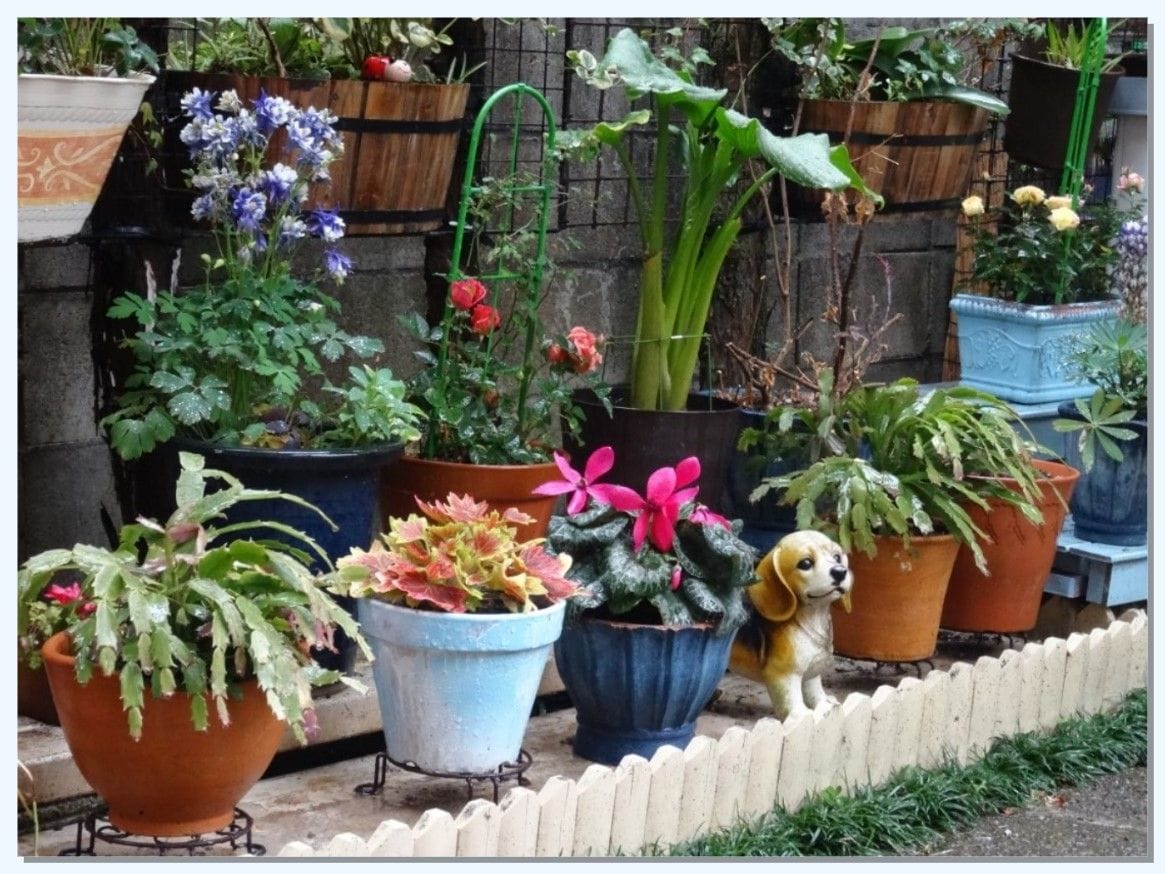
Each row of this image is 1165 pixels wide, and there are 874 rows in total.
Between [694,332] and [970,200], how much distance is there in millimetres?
1251

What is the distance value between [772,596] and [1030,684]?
29.9 inches

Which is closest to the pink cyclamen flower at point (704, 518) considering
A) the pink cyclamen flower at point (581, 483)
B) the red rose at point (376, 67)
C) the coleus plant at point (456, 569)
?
the pink cyclamen flower at point (581, 483)

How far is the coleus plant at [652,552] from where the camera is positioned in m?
3.75

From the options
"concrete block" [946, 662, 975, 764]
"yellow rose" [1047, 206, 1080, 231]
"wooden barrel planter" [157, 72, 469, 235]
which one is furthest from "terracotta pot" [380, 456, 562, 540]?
"yellow rose" [1047, 206, 1080, 231]

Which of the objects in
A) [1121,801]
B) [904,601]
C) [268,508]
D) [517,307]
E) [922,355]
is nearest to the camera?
[268,508]

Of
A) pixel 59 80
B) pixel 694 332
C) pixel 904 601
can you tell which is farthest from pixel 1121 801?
pixel 59 80

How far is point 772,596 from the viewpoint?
409 centimetres

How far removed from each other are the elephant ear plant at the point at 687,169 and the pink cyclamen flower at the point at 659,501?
2.67 ft

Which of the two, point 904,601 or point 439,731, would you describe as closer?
point 439,731

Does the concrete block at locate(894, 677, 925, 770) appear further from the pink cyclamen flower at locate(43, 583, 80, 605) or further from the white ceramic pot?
the white ceramic pot

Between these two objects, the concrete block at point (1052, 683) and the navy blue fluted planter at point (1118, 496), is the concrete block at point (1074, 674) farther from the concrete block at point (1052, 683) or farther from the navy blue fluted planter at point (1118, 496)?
the navy blue fluted planter at point (1118, 496)

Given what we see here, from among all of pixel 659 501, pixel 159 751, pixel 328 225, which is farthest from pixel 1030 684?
pixel 159 751

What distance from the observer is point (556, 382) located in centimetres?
434

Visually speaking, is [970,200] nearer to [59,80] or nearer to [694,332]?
[694,332]
